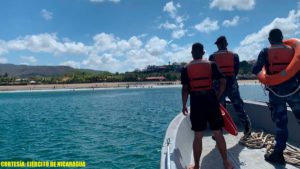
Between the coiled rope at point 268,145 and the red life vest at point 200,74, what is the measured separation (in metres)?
2.12

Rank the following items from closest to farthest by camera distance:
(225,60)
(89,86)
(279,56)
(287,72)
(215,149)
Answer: (287,72), (279,56), (215,149), (225,60), (89,86)

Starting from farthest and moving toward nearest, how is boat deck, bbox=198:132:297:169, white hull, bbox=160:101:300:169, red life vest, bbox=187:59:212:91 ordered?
1. boat deck, bbox=198:132:297:169
2. white hull, bbox=160:101:300:169
3. red life vest, bbox=187:59:212:91

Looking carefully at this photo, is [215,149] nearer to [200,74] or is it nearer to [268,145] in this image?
[268,145]

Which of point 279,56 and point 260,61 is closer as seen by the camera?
point 279,56

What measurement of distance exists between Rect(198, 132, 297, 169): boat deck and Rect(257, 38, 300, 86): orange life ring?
4.73ft

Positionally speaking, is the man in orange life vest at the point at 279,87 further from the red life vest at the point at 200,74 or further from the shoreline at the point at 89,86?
the shoreline at the point at 89,86

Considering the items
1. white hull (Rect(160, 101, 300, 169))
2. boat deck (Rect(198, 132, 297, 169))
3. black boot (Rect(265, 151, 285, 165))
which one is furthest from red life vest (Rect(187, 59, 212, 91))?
black boot (Rect(265, 151, 285, 165))

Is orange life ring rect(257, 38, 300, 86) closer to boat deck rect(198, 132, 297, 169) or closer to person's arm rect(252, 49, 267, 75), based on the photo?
person's arm rect(252, 49, 267, 75)

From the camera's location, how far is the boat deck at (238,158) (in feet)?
17.0

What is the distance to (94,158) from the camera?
10266 millimetres

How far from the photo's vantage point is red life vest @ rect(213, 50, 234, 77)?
21.2 ft

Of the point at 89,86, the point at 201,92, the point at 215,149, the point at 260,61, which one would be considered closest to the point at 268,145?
the point at 215,149

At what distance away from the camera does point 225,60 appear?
6.48 m

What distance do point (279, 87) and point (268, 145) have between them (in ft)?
5.77
